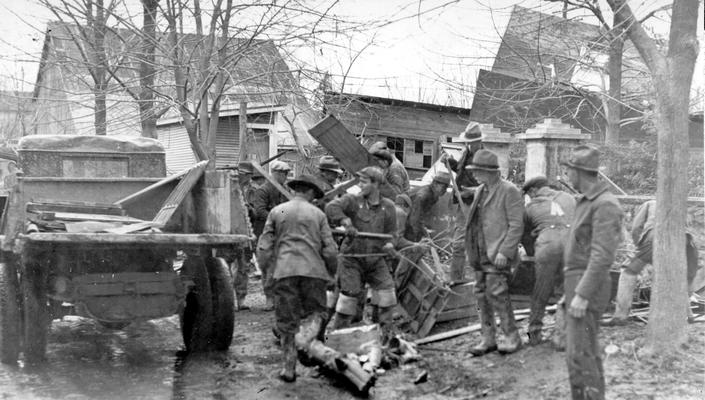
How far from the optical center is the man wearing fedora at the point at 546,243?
22.0ft

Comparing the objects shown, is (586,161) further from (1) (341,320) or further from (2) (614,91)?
(2) (614,91)

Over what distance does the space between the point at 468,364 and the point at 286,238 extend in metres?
2.01

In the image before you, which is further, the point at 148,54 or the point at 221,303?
the point at 148,54

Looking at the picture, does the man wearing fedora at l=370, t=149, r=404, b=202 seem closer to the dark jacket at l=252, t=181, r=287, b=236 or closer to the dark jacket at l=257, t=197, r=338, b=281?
the dark jacket at l=252, t=181, r=287, b=236

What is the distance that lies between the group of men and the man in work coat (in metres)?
0.01

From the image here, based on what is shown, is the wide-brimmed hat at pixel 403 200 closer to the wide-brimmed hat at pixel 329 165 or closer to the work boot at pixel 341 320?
the wide-brimmed hat at pixel 329 165

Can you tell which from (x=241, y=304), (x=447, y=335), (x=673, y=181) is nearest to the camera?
(x=673, y=181)

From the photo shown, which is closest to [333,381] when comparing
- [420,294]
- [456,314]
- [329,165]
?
[420,294]

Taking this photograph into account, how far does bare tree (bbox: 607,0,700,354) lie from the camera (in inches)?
227

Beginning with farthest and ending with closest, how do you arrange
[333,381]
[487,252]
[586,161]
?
[487,252], [333,381], [586,161]

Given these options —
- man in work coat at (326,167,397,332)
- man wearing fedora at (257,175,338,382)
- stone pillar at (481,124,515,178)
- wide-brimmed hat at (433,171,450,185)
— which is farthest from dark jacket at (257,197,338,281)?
stone pillar at (481,124,515,178)

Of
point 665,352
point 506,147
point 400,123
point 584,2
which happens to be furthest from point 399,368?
point 400,123

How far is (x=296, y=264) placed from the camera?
643 centimetres

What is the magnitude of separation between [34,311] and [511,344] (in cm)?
438
